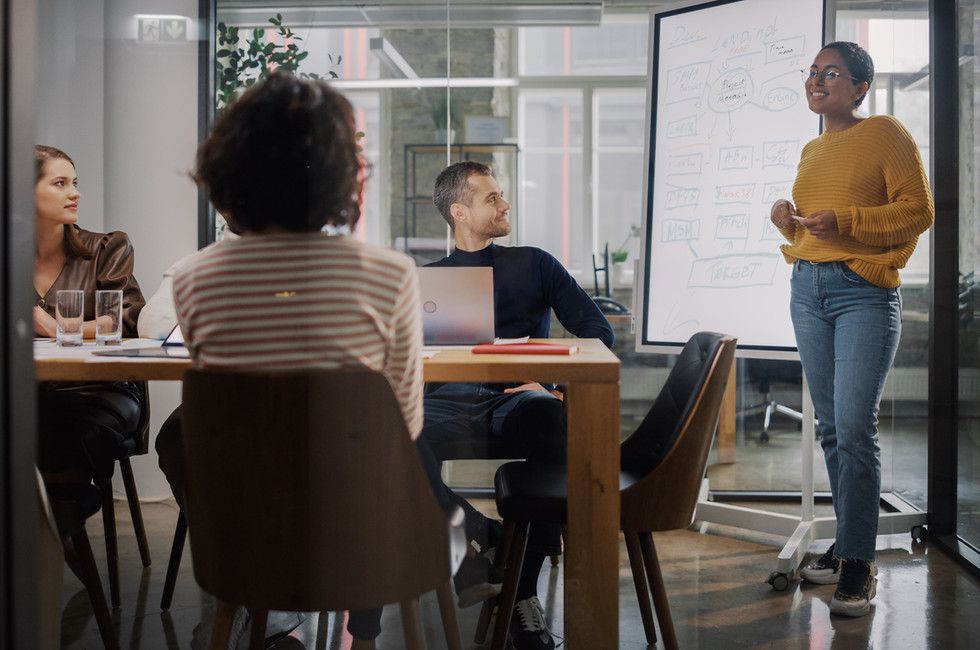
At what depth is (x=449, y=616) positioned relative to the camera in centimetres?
156

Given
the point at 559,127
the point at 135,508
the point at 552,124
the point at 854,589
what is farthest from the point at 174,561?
the point at 559,127

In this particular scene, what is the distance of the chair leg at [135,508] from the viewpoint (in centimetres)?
152

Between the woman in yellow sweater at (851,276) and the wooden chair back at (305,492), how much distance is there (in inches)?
57.5

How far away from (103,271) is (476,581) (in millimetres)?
987

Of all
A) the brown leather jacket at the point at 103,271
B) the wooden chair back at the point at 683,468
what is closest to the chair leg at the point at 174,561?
the brown leather jacket at the point at 103,271

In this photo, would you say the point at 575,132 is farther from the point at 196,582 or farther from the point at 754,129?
the point at 196,582

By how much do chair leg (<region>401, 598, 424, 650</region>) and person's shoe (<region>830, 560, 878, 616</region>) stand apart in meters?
1.32

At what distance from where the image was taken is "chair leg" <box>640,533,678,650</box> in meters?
1.79

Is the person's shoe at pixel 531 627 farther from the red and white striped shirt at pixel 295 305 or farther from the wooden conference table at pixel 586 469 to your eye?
the red and white striped shirt at pixel 295 305

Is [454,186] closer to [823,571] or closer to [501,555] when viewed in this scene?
[501,555]

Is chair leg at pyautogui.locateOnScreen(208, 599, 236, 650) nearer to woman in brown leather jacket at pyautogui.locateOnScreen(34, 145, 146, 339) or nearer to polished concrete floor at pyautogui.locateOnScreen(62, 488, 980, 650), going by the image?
polished concrete floor at pyautogui.locateOnScreen(62, 488, 980, 650)

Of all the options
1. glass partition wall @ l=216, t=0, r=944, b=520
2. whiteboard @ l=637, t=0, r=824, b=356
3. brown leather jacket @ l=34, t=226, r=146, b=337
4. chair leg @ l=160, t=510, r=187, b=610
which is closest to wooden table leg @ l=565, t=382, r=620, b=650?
glass partition wall @ l=216, t=0, r=944, b=520

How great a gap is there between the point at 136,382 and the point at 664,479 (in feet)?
3.53

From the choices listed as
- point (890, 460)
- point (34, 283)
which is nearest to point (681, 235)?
point (890, 460)
